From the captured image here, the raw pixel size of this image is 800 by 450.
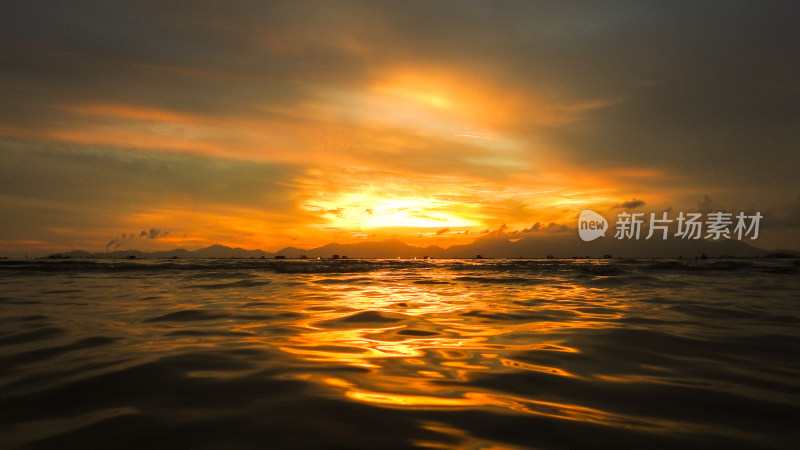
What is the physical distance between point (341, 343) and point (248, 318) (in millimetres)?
3028

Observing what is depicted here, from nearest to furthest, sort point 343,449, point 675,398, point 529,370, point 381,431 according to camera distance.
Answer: point 343,449 < point 381,431 < point 675,398 < point 529,370

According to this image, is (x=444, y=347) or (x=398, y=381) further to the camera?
(x=444, y=347)

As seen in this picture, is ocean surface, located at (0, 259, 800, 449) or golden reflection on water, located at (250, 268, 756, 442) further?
golden reflection on water, located at (250, 268, 756, 442)

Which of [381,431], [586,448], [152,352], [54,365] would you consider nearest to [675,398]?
[586,448]

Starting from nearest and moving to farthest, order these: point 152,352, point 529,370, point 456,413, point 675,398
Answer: point 456,413 → point 675,398 → point 529,370 → point 152,352

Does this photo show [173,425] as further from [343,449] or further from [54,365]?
[54,365]

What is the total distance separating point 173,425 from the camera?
104 inches

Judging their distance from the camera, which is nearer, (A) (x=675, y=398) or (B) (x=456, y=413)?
(B) (x=456, y=413)

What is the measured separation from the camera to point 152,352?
4750 mm

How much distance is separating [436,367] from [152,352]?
11.1 ft

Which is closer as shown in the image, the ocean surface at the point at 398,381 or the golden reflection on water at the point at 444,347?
the ocean surface at the point at 398,381

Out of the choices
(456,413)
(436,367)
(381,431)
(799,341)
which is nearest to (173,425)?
(381,431)

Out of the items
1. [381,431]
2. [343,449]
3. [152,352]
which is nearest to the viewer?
[343,449]

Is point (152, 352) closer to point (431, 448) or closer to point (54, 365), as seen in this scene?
point (54, 365)
